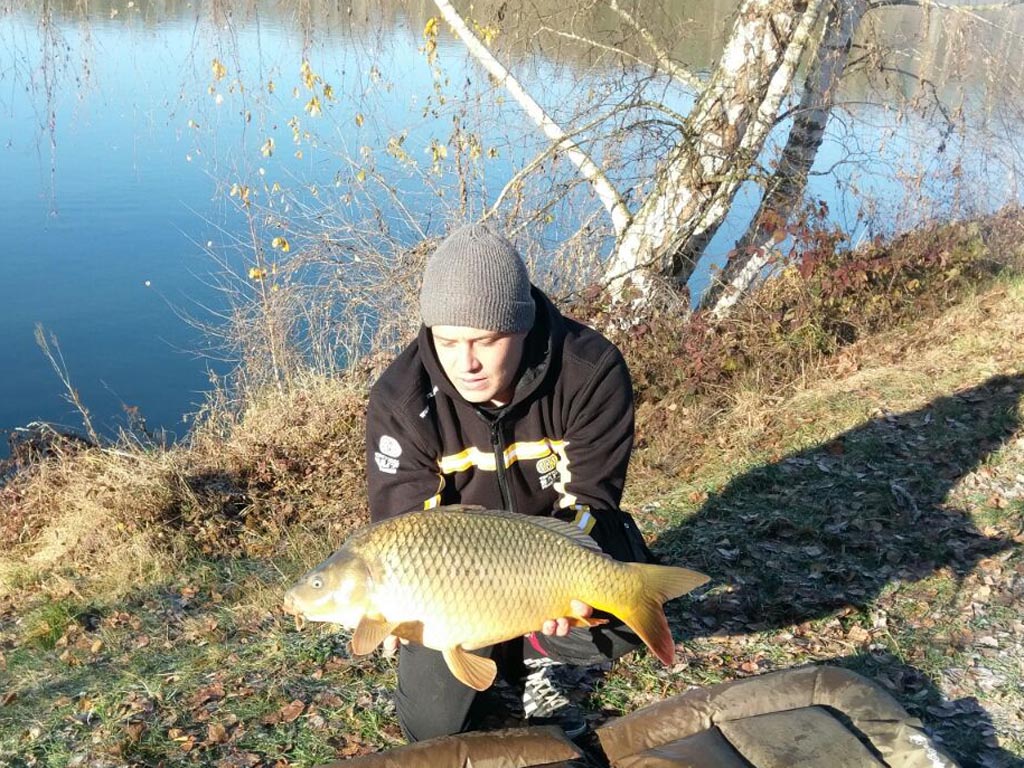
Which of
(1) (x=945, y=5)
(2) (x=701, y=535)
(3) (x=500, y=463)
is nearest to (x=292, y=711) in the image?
(3) (x=500, y=463)

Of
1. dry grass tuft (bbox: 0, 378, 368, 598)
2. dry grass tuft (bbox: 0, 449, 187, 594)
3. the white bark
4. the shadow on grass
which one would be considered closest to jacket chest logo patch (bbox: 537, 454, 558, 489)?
the shadow on grass

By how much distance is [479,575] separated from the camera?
1903mm

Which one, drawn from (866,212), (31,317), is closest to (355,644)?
(866,212)

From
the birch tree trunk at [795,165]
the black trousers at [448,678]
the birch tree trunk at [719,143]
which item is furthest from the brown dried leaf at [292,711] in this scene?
the birch tree trunk at [795,165]

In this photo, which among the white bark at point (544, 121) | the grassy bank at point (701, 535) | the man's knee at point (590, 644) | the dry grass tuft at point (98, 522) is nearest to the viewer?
the man's knee at point (590, 644)

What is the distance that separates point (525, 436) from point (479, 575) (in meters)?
0.57

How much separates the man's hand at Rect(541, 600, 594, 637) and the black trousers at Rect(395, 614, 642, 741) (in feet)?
1.04

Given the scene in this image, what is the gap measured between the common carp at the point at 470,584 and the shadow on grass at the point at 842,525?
99 centimetres

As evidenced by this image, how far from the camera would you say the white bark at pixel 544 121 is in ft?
18.1

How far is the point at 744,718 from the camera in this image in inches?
87.4

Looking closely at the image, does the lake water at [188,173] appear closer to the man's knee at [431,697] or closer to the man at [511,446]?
the man at [511,446]

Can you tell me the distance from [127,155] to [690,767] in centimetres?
1079

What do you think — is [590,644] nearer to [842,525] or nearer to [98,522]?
[842,525]

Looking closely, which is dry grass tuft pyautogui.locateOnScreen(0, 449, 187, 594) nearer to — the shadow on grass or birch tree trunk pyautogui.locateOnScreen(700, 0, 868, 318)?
the shadow on grass
